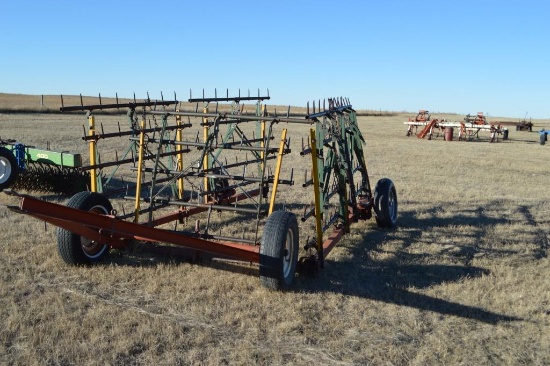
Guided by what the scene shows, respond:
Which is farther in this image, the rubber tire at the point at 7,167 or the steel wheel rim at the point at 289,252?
the rubber tire at the point at 7,167

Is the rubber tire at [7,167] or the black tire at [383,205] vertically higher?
the rubber tire at [7,167]

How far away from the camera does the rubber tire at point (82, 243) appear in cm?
607

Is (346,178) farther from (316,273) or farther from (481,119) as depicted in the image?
(481,119)

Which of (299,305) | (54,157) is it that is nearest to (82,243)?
(299,305)

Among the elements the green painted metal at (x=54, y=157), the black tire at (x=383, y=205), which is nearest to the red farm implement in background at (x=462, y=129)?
the black tire at (x=383, y=205)

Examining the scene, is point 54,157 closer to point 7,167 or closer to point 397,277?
point 7,167

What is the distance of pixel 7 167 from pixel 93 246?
465 centimetres

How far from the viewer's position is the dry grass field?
4383 mm

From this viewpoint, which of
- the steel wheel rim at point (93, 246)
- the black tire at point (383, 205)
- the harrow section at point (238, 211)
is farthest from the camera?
the black tire at point (383, 205)

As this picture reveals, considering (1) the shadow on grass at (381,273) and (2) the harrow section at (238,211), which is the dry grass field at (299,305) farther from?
(2) the harrow section at (238,211)

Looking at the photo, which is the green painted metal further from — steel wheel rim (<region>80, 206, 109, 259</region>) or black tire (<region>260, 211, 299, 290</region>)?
black tire (<region>260, 211, 299, 290</region>)

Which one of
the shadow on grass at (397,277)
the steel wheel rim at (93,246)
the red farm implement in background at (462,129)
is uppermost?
the red farm implement in background at (462,129)

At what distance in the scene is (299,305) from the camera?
5355mm

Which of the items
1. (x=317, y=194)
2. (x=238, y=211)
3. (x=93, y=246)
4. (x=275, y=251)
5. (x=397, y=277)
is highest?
(x=317, y=194)
